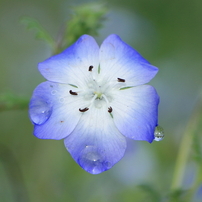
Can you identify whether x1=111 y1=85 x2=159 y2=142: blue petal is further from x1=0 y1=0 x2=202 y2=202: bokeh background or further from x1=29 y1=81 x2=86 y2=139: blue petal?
x1=0 y1=0 x2=202 y2=202: bokeh background

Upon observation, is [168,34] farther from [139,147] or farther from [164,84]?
[139,147]

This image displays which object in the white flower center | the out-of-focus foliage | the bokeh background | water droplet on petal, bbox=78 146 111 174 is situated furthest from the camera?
the bokeh background

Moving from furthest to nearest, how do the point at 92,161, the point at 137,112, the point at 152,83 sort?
the point at 152,83 < the point at 137,112 < the point at 92,161

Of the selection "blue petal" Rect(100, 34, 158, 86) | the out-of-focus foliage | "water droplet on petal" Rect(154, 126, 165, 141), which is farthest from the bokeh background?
"blue petal" Rect(100, 34, 158, 86)

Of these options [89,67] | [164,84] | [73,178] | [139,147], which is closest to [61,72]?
[89,67]

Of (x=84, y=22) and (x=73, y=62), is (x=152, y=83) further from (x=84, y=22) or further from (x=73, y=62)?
(x=73, y=62)

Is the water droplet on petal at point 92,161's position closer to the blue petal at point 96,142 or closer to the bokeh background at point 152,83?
the blue petal at point 96,142

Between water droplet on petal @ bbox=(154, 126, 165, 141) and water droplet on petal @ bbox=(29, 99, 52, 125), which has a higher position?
water droplet on petal @ bbox=(29, 99, 52, 125)

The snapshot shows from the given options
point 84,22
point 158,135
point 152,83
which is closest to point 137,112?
point 158,135
